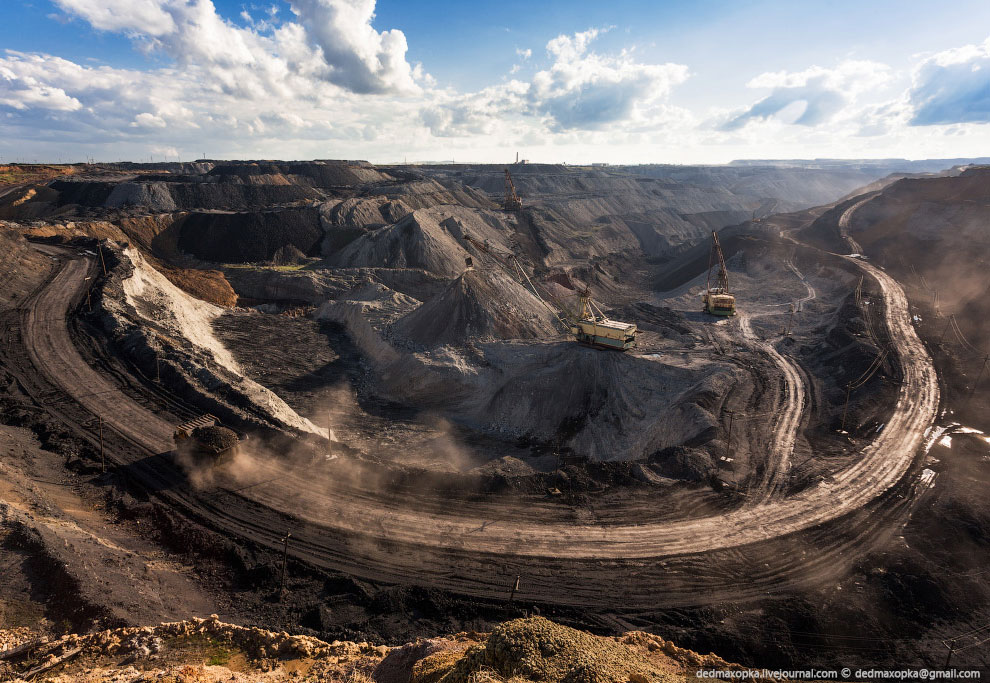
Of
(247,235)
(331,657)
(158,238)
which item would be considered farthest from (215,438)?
(158,238)

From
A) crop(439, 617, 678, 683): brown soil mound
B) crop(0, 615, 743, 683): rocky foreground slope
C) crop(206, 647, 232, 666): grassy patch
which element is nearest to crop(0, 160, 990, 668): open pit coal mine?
crop(0, 615, 743, 683): rocky foreground slope

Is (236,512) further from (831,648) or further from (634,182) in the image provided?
(634,182)

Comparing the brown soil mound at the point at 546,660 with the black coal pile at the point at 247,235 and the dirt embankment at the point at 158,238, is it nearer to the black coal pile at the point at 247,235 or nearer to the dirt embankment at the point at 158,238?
the dirt embankment at the point at 158,238

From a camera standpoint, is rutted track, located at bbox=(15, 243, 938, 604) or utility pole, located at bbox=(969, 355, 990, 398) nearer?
rutted track, located at bbox=(15, 243, 938, 604)

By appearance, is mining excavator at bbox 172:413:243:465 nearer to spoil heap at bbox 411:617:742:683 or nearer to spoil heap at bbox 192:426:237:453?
spoil heap at bbox 192:426:237:453

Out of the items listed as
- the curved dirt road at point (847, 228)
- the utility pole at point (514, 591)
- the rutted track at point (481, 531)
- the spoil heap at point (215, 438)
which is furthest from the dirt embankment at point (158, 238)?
the curved dirt road at point (847, 228)
